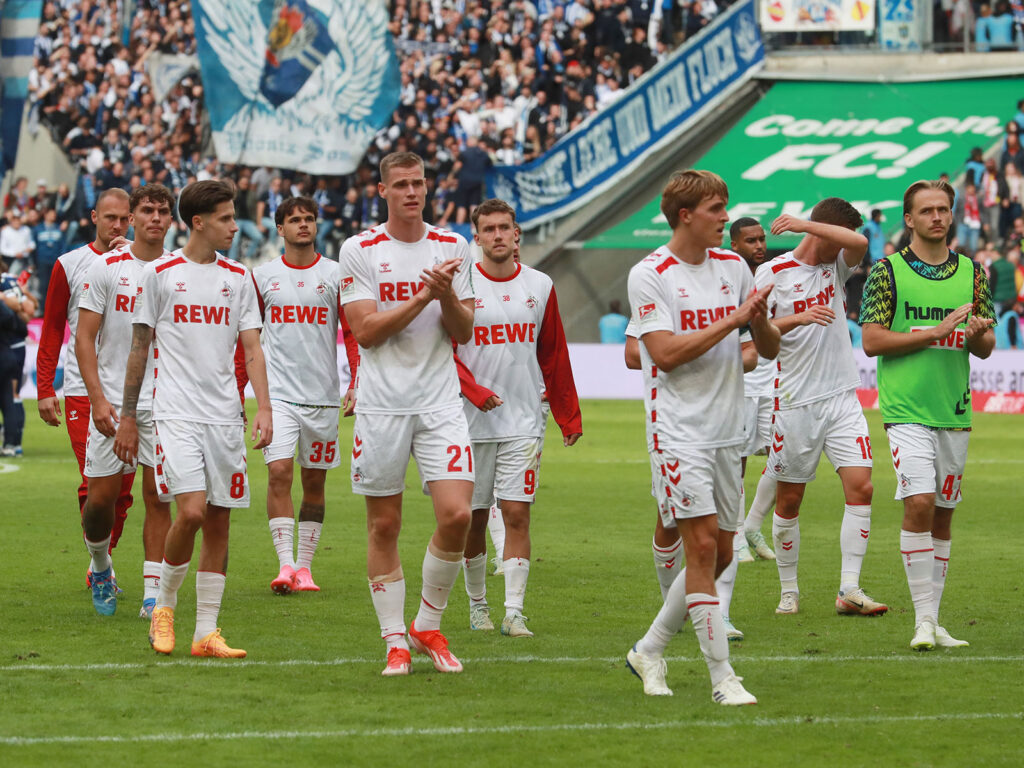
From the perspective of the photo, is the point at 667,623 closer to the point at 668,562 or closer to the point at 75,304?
the point at 668,562

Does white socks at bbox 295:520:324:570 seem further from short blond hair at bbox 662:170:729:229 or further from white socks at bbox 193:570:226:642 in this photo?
short blond hair at bbox 662:170:729:229

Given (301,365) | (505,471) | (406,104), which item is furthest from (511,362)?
(406,104)

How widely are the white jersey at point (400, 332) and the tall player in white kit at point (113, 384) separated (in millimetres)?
1928

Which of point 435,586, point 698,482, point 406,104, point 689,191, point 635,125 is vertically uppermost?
point 406,104

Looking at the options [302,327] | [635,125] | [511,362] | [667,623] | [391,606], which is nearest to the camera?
[667,623]

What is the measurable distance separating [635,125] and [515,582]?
85.1 feet

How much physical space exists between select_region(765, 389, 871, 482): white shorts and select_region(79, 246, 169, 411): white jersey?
368cm

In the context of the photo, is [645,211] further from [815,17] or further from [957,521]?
[957,521]

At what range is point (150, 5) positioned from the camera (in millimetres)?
39312

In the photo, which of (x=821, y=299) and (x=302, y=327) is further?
(x=302, y=327)

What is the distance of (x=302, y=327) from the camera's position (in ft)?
35.0

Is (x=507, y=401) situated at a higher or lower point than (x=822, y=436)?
higher

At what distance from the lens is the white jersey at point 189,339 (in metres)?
7.96

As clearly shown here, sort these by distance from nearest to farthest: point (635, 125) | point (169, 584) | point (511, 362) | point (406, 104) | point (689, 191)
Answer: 1. point (689, 191)
2. point (169, 584)
3. point (511, 362)
4. point (635, 125)
5. point (406, 104)
